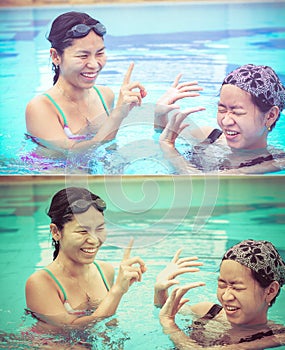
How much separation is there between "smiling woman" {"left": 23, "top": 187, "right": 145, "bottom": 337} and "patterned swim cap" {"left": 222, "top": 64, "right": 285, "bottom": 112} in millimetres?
1375

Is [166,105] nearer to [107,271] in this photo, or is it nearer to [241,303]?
[107,271]

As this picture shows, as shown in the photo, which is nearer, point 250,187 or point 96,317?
point 96,317

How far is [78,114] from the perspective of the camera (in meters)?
5.34

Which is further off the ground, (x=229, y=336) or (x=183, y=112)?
(x=183, y=112)

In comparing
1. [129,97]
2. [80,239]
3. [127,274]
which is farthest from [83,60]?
[127,274]

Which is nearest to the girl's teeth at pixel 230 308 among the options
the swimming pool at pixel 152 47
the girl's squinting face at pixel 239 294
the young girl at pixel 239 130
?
the girl's squinting face at pixel 239 294

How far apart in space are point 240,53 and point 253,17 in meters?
0.57

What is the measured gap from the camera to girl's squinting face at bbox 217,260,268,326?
3.82 m

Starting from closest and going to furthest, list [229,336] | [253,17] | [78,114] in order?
[229,336]
[78,114]
[253,17]

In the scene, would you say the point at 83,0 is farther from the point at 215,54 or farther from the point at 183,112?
the point at 183,112

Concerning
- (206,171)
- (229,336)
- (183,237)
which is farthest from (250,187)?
(229,336)

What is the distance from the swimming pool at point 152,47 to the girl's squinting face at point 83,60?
15.7 inches

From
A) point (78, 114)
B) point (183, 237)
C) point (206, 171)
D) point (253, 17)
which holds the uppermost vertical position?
point (253, 17)

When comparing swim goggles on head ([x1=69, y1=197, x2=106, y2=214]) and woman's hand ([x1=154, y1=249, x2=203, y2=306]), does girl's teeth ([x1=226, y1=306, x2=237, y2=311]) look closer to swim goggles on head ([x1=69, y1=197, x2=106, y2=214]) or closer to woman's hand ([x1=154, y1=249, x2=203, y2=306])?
woman's hand ([x1=154, y1=249, x2=203, y2=306])
